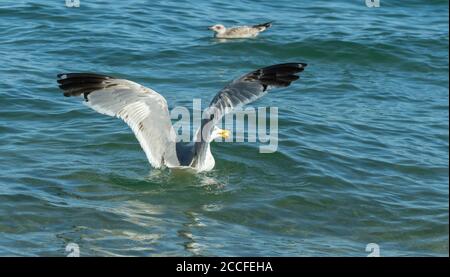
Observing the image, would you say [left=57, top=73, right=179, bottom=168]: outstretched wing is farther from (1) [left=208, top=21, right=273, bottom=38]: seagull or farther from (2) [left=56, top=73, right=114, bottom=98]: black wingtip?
(1) [left=208, top=21, right=273, bottom=38]: seagull

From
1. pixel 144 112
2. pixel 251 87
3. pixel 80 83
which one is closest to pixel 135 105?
pixel 144 112

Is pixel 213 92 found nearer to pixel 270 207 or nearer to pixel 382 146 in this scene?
pixel 382 146

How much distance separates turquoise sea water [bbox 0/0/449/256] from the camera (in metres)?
→ 8.20

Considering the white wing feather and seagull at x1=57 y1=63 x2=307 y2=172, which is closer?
seagull at x1=57 y1=63 x2=307 y2=172

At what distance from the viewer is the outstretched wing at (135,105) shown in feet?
30.0

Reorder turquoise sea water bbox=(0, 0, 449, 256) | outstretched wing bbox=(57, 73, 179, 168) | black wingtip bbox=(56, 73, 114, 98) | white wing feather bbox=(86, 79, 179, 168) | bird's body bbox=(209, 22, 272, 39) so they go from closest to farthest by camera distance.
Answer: turquoise sea water bbox=(0, 0, 449, 256) < black wingtip bbox=(56, 73, 114, 98) < outstretched wing bbox=(57, 73, 179, 168) < white wing feather bbox=(86, 79, 179, 168) < bird's body bbox=(209, 22, 272, 39)

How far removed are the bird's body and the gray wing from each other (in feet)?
19.8

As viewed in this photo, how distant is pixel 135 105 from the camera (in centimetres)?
936

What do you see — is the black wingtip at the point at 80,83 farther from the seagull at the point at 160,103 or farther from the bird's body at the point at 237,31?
the bird's body at the point at 237,31

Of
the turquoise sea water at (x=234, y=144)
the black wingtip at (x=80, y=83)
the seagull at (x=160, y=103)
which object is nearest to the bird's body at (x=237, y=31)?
the turquoise sea water at (x=234, y=144)

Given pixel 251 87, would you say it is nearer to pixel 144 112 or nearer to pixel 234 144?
pixel 144 112

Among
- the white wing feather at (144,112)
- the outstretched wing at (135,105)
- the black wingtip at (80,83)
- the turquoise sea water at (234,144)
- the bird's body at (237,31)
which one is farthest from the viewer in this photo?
the bird's body at (237,31)

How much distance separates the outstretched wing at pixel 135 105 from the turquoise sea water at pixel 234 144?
28 centimetres

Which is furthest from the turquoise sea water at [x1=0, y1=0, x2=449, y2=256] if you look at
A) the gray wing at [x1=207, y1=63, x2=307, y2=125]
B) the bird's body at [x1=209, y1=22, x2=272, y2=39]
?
the gray wing at [x1=207, y1=63, x2=307, y2=125]
